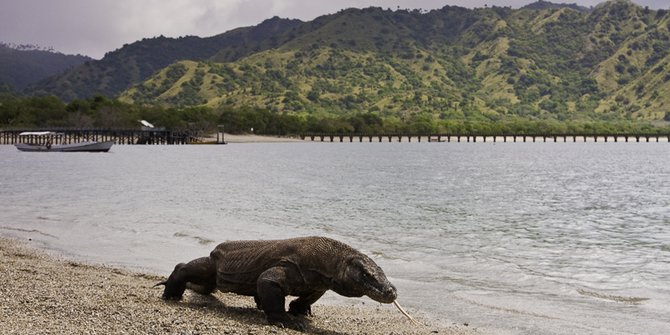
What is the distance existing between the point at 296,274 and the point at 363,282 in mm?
958

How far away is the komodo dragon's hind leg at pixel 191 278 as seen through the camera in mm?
11898

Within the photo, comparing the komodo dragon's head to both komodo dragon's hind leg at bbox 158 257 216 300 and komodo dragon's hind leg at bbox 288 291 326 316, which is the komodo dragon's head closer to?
komodo dragon's hind leg at bbox 288 291 326 316

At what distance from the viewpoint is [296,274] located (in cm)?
1059

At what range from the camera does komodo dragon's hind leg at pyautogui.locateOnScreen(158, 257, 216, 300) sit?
11.9 m

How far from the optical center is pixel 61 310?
33.6ft

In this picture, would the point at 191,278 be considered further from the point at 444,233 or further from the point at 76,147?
the point at 76,147

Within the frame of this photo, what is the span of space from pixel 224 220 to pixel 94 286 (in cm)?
1812

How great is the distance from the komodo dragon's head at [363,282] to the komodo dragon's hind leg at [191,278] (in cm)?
242

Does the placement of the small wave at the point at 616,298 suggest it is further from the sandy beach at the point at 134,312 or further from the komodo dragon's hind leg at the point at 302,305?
the komodo dragon's hind leg at the point at 302,305

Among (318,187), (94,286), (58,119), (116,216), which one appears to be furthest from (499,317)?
(58,119)

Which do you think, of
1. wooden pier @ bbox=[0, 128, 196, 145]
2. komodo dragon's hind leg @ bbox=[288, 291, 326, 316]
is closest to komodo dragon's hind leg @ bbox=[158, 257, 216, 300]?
komodo dragon's hind leg @ bbox=[288, 291, 326, 316]

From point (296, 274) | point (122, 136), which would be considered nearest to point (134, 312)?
point (296, 274)

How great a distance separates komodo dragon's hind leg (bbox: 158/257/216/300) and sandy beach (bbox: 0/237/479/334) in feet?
0.57

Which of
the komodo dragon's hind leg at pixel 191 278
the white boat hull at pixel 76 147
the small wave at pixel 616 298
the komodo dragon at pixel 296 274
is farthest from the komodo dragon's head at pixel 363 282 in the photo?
the white boat hull at pixel 76 147
